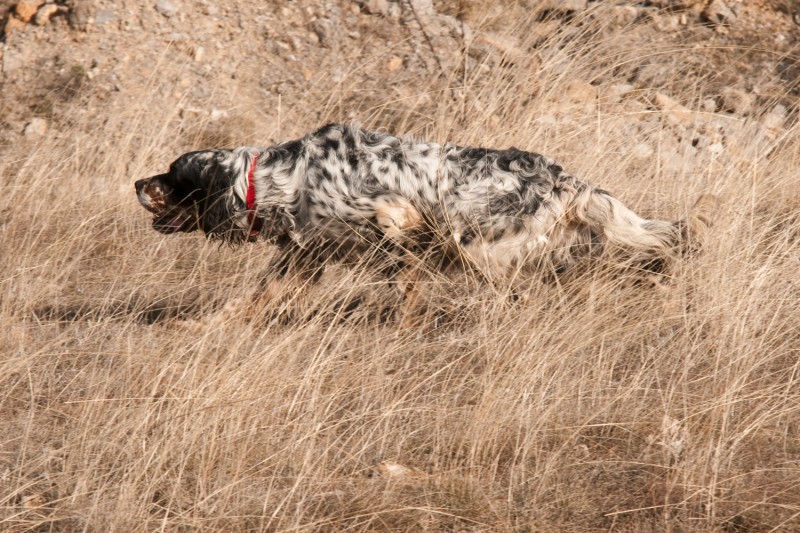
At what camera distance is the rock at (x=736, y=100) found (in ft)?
23.4

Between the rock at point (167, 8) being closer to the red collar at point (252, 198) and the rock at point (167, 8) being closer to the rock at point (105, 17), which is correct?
the rock at point (105, 17)

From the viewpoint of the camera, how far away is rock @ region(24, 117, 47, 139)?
714 centimetres

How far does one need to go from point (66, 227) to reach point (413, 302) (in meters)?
2.22

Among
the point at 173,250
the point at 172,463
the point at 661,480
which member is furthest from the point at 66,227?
the point at 661,480

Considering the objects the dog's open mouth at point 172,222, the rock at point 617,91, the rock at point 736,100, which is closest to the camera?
the dog's open mouth at point 172,222

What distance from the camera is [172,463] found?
319 cm

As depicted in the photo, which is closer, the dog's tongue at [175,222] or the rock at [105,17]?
the dog's tongue at [175,222]

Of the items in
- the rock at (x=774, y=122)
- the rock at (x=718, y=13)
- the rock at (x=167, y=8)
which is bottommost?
the rock at (x=774, y=122)

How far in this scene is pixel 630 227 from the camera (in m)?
4.55

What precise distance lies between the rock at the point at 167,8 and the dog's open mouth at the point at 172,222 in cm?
350

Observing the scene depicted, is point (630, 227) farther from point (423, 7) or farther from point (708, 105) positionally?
point (423, 7)

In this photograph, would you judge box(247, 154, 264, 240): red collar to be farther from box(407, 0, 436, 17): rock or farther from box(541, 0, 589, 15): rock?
box(541, 0, 589, 15): rock

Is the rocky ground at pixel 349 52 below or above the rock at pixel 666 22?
below

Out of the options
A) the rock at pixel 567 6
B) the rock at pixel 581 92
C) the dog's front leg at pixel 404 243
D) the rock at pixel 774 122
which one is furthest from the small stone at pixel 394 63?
the dog's front leg at pixel 404 243
